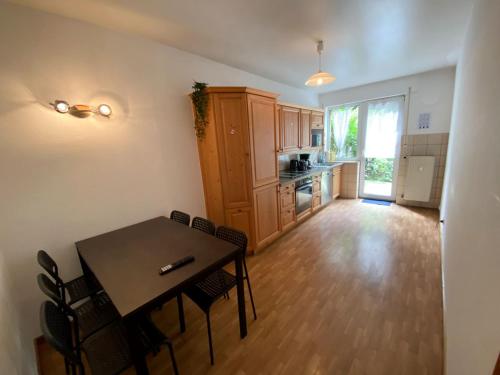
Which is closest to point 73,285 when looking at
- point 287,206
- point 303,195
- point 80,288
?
point 80,288

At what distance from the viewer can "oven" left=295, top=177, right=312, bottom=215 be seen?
358cm

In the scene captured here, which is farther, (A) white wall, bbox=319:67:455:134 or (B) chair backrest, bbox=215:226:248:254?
(A) white wall, bbox=319:67:455:134

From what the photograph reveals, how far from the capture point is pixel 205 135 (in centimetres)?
258


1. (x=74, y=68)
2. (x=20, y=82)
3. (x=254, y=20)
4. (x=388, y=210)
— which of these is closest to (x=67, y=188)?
(x=20, y=82)

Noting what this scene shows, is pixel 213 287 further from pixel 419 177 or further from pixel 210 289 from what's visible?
pixel 419 177

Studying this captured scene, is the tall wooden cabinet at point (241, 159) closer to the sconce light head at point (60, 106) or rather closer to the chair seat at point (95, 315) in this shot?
the sconce light head at point (60, 106)

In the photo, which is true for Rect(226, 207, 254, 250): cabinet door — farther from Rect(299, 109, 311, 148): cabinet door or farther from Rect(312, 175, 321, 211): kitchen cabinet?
Rect(299, 109, 311, 148): cabinet door

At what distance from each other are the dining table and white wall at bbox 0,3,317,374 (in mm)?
334

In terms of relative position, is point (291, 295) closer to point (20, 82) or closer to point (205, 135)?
point (205, 135)

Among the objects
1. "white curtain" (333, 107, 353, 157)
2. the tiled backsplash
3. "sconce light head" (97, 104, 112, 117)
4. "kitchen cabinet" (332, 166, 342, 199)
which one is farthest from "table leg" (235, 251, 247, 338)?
"white curtain" (333, 107, 353, 157)

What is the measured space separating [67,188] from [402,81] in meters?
5.59

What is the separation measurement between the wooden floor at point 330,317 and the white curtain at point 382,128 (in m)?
2.19

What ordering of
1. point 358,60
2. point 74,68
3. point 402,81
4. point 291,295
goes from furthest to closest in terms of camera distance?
point 402,81
point 358,60
point 291,295
point 74,68

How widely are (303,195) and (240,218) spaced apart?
152 centimetres
